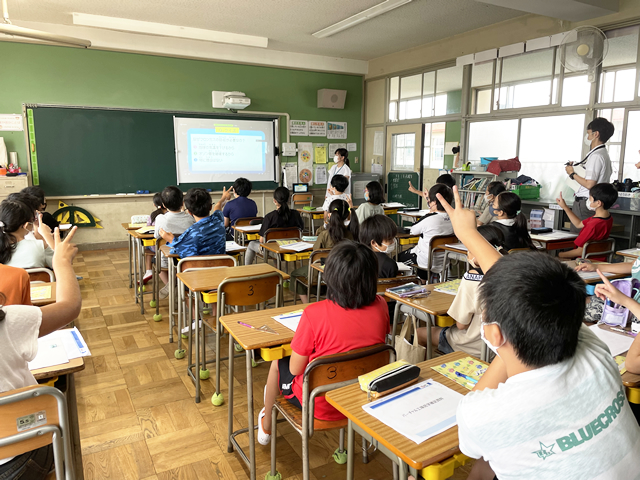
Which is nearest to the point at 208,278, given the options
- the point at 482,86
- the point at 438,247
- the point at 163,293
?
the point at 163,293

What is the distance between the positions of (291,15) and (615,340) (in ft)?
17.9

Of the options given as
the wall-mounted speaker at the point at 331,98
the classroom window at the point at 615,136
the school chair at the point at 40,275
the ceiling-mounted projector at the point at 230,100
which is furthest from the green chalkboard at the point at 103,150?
the classroom window at the point at 615,136

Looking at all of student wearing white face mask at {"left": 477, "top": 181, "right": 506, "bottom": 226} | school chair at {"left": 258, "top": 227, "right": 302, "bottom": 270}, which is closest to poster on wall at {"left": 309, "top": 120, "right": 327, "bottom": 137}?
student wearing white face mask at {"left": 477, "top": 181, "right": 506, "bottom": 226}

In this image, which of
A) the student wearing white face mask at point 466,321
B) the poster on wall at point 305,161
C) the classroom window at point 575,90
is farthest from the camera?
the poster on wall at point 305,161

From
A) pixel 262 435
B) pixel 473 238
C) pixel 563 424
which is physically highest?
pixel 473 238

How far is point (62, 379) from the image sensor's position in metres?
1.63

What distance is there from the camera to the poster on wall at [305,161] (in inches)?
325

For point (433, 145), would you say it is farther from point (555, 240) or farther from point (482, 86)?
point (555, 240)

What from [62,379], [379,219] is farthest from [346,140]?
[62,379]

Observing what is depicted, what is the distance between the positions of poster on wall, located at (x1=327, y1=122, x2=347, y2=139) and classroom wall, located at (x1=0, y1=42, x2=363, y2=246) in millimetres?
259

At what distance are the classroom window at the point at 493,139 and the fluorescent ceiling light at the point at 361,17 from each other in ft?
7.21

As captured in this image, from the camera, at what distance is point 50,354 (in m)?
1.55

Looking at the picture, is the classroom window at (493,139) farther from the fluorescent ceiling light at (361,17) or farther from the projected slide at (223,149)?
the projected slide at (223,149)

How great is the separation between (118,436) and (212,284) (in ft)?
2.93
